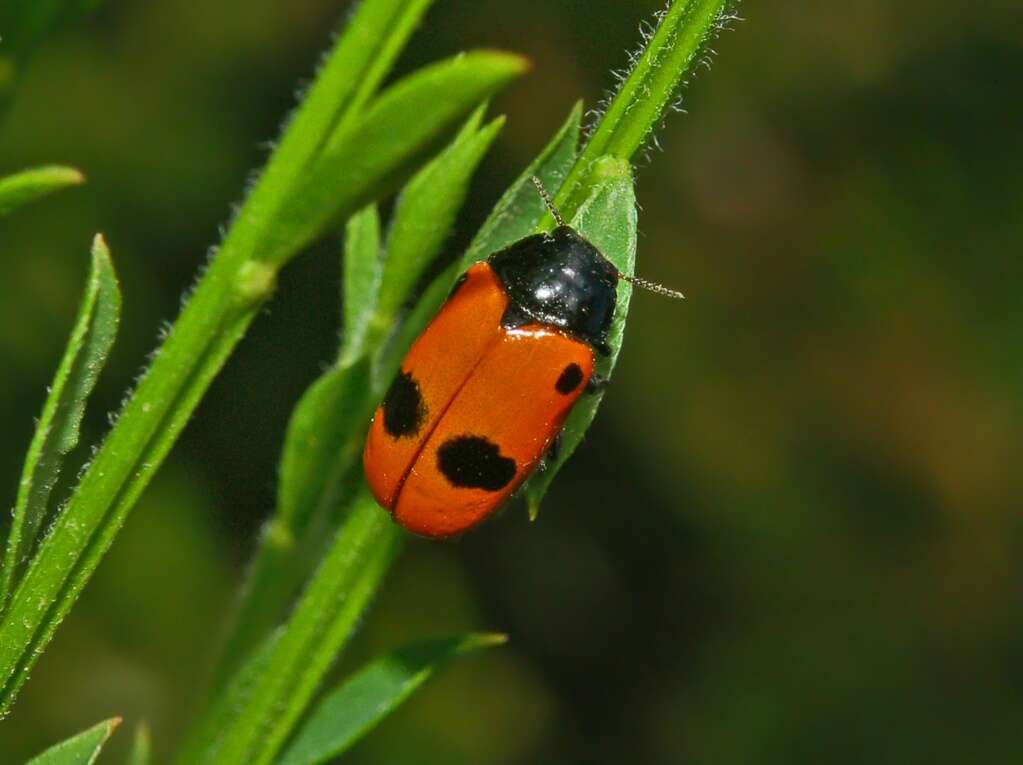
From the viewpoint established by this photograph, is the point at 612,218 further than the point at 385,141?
Yes

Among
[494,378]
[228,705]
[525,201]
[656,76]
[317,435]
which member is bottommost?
[228,705]

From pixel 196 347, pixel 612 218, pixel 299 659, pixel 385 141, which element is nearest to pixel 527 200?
pixel 612 218

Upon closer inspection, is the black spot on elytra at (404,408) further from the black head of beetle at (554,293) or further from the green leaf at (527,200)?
the green leaf at (527,200)

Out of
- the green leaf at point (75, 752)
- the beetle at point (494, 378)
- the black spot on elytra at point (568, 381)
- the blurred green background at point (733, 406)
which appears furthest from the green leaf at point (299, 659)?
the blurred green background at point (733, 406)

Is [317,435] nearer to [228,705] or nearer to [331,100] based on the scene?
[228,705]

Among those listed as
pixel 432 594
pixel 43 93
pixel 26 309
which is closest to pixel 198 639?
pixel 432 594
